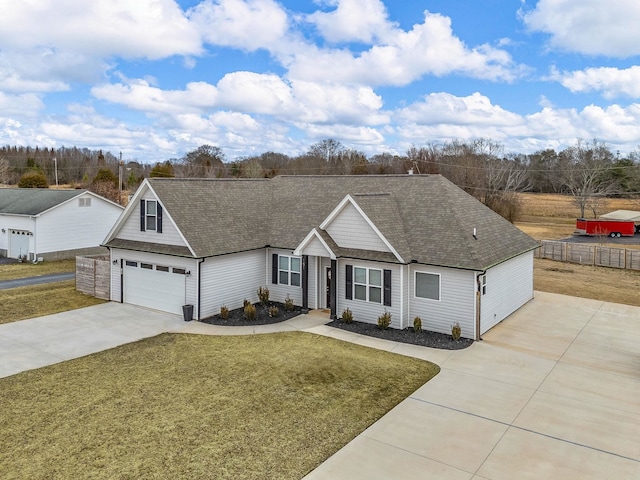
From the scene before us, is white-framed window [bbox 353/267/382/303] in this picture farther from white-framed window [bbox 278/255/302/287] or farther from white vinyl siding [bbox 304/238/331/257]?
white-framed window [bbox 278/255/302/287]

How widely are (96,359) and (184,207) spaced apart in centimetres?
786

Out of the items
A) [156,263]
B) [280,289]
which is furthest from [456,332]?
[156,263]

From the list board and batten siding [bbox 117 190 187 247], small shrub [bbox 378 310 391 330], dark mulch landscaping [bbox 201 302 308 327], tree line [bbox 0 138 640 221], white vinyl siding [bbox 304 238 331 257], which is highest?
tree line [bbox 0 138 640 221]

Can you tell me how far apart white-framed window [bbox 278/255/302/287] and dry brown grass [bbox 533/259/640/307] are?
13.3 m

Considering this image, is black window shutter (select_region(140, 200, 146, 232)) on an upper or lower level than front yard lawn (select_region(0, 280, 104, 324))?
upper

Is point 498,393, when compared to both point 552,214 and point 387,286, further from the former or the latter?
point 552,214

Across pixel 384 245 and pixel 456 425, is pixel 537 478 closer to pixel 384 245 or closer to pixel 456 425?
pixel 456 425

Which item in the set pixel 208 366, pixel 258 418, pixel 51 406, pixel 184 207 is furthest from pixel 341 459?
pixel 184 207

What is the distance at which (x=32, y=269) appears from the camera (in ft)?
97.0

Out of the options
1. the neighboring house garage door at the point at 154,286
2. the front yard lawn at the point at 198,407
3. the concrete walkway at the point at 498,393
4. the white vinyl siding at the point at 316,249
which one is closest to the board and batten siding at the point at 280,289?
the white vinyl siding at the point at 316,249

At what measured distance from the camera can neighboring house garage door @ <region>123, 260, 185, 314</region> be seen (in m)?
19.3

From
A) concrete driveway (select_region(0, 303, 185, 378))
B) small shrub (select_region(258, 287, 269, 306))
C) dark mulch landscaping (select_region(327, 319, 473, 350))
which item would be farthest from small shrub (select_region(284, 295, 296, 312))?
concrete driveway (select_region(0, 303, 185, 378))

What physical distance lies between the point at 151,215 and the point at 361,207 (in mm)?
9391

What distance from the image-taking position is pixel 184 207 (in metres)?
20.0
